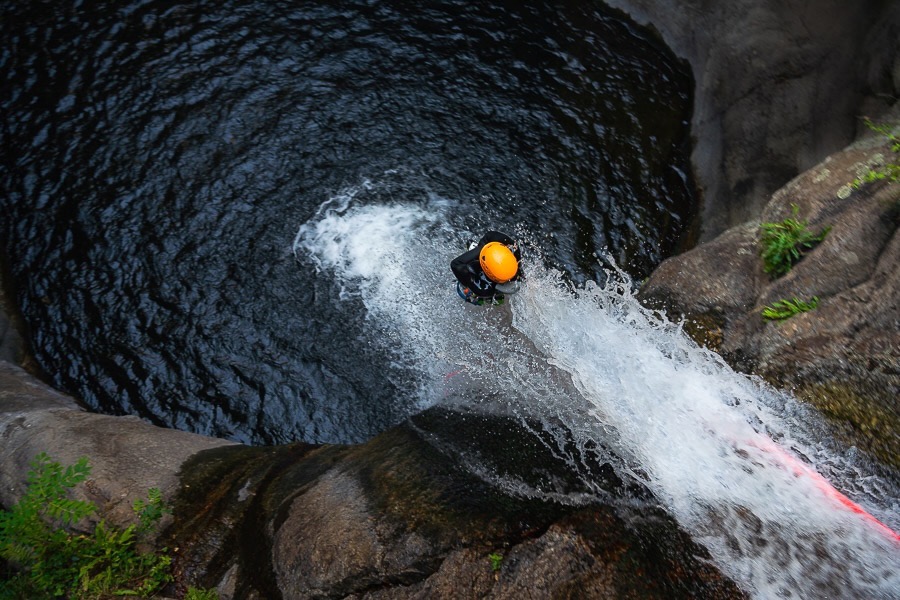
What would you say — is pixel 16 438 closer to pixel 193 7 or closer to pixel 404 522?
pixel 404 522

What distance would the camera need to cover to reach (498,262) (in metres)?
6.82

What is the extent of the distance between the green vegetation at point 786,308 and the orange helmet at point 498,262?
8.77ft

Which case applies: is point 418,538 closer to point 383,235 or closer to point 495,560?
point 495,560

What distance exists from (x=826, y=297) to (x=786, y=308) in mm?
364

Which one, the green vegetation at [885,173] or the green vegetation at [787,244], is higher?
the green vegetation at [885,173]

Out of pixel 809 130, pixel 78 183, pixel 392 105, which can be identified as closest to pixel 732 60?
pixel 809 130

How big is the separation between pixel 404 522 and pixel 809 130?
27.4 ft

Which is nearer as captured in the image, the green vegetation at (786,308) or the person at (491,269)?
the green vegetation at (786,308)

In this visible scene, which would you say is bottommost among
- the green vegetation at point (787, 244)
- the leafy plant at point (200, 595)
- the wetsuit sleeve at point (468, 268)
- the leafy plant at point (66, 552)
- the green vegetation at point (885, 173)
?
the leafy plant at point (200, 595)

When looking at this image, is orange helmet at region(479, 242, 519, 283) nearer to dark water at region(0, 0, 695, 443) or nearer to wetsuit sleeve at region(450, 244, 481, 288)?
wetsuit sleeve at region(450, 244, 481, 288)

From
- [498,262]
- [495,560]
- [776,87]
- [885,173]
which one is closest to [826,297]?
[885,173]

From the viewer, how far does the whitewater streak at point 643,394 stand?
4.91m

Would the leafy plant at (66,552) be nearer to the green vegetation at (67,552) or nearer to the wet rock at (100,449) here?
the green vegetation at (67,552)

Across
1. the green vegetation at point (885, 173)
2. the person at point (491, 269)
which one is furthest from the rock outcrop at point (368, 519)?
the green vegetation at point (885, 173)
